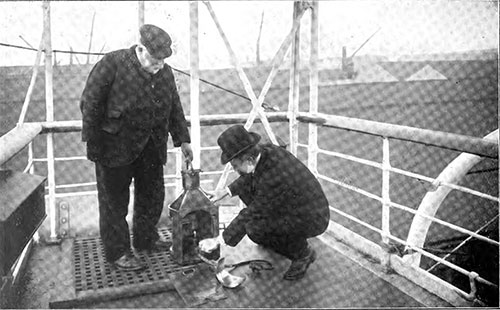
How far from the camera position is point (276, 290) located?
2973 millimetres

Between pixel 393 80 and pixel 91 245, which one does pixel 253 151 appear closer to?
pixel 91 245

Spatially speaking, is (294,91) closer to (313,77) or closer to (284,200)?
(313,77)

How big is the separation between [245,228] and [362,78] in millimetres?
17428

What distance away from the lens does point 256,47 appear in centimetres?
1870

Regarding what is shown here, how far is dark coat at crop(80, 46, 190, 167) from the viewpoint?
304 centimetres

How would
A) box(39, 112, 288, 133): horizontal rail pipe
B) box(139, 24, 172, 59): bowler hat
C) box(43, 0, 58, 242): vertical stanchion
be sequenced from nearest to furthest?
box(139, 24, 172, 59): bowler hat → box(43, 0, 58, 242): vertical stanchion → box(39, 112, 288, 133): horizontal rail pipe

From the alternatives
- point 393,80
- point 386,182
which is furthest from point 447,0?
point 386,182

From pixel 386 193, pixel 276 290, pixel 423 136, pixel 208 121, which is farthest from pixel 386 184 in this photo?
pixel 208 121

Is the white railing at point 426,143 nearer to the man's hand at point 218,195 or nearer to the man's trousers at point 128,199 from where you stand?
the man's hand at point 218,195

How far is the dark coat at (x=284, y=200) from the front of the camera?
3082 millimetres

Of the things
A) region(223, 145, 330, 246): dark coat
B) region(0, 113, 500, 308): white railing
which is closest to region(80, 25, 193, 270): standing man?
region(0, 113, 500, 308): white railing

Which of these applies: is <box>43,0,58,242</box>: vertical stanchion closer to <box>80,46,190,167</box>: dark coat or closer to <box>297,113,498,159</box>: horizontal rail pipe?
<box>80,46,190,167</box>: dark coat

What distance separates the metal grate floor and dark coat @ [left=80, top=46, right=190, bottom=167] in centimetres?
77

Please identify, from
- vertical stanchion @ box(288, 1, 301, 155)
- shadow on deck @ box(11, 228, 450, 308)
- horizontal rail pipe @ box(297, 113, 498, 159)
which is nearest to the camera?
horizontal rail pipe @ box(297, 113, 498, 159)
